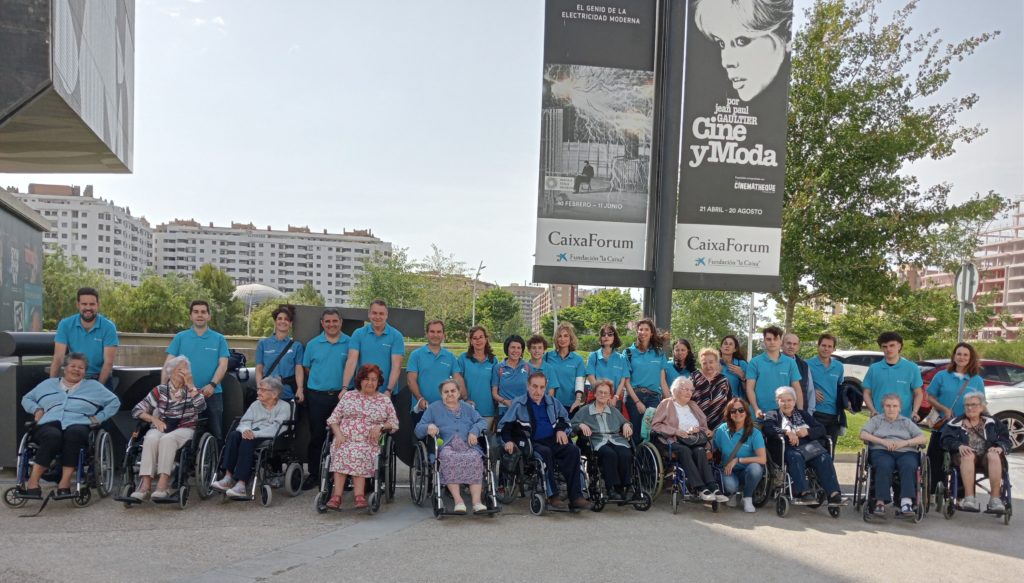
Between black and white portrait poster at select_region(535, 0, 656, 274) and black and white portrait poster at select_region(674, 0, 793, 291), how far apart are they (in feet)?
1.66

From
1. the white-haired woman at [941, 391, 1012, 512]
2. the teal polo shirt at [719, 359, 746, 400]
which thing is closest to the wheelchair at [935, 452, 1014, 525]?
the white-haired woman at [941, 391, 1012, 512]

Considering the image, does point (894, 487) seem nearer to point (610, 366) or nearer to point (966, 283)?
point (610, 366)

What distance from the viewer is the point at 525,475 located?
22.2 ft

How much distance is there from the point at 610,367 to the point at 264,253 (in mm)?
156877

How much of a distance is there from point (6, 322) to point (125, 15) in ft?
35.7

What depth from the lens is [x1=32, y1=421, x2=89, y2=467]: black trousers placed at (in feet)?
19.4

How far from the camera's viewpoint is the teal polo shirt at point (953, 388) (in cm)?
708

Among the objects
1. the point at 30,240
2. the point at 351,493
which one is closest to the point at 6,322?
the point at 30,240

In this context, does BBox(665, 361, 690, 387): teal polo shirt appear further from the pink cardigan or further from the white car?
the white car

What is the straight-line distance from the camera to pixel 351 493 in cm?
696

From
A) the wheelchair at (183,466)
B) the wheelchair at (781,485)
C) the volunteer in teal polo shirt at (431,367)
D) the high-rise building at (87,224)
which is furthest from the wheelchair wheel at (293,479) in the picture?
the high-rise building at (87,224)

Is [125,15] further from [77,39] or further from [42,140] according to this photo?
[77,39]

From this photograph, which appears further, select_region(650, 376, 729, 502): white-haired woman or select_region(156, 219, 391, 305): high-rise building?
select_region(156, 219, 391, 305): high-rise building

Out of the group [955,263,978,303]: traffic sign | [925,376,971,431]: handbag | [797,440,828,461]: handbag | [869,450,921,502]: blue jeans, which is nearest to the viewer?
[869,450,921,502]: blue jeans
